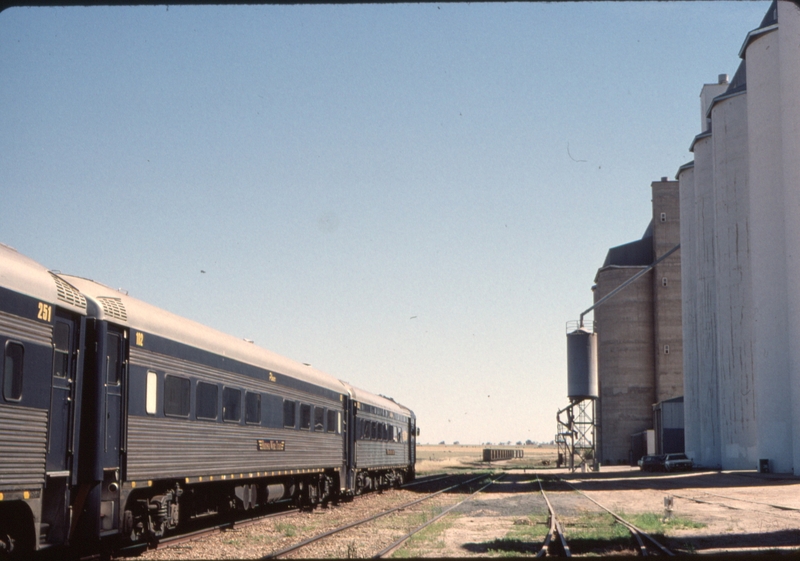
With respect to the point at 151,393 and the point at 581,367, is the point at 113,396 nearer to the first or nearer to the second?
the point at 151,393

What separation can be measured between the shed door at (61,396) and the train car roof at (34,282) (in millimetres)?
293

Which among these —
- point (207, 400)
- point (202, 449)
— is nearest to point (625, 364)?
point (207, 400)

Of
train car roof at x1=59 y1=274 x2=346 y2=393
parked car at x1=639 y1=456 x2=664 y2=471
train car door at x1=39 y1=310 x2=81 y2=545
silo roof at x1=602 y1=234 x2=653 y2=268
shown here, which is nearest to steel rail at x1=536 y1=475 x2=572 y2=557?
train car roof at x1=59 y1=274 x2=346 y2=393

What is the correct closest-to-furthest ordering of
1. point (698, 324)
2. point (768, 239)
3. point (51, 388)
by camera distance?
point (51, 388) < point (768, 239) < point (698, 324)

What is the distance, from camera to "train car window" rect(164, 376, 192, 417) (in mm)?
15367

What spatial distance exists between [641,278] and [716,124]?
87.9ft

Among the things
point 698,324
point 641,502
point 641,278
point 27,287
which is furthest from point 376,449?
point 641,278

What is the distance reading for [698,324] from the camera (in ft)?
188

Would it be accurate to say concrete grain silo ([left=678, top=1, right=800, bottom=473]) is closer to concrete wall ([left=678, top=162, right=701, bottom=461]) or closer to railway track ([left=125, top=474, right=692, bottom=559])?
concrete wall ([left=678, top=162, right=701, bottom=461])

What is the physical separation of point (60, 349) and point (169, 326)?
12.2 ft

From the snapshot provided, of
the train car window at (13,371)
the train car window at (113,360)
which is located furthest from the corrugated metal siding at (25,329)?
the train car window at (113,360)

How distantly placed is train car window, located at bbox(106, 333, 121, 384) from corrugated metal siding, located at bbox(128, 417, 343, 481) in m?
0.83

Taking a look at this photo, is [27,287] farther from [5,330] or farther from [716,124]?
[716,124]

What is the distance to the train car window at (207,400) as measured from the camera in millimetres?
16805
